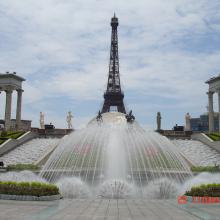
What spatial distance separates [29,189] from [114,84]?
305ft

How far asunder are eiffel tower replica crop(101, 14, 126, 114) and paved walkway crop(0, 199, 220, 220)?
8445 cm

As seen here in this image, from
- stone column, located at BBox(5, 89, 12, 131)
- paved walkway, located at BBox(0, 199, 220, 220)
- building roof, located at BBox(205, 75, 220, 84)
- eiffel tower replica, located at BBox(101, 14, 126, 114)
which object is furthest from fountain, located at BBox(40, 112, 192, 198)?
eiffel tower replica, located at BBox(101, 14, 126, 114)

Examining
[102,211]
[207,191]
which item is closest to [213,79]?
[207,191]

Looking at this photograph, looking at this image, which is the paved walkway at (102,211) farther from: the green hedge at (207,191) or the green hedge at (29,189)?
the green hedge at (207,191)

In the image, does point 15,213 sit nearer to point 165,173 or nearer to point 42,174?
point 42,174

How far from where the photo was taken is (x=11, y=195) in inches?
683

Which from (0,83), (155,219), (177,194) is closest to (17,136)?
(0,83)

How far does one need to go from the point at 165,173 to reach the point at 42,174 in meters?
7.56

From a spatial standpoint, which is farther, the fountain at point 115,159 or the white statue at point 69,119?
the white statue at point 69,119

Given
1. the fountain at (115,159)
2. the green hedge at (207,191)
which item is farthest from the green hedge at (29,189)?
the green hedge at (207,191)

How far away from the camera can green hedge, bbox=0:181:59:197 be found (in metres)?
Result: 17.1

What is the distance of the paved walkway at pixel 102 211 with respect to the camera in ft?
40.4

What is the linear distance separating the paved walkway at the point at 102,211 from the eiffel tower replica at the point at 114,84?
8445 cm

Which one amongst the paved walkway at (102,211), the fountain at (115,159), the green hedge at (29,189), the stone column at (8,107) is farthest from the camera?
the stone column at (8,107)
